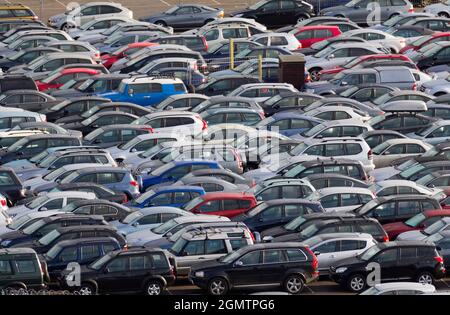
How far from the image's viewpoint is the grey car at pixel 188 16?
51.0 metres

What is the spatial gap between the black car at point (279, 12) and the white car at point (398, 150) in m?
19.5

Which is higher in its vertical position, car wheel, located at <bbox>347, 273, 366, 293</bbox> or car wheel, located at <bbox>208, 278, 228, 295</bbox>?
car wheel, located at <bbox>208, 278, 228, 295</bbox>

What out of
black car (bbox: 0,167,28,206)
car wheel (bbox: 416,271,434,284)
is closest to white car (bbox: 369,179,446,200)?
car wheel (bbox: 416,271,434,284)

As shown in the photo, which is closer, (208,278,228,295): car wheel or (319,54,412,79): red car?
(208,278,228,295): car wheel

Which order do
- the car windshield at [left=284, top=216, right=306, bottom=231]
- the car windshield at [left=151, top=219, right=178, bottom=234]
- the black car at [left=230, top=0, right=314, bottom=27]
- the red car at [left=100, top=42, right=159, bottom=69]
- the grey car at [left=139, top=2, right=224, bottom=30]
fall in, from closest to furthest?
the car windshield at [left=151, top=219, right=178, bottom=234] < the car windshield at [left=284, top=216, right=306, bottom=231] < the red car at [left=100, top=42, right=159, bottom=69] < the grey car at [left=139, top=2, right=224, bottom=30] < the black car at [left=230, top=0, right=314, bottom=27]

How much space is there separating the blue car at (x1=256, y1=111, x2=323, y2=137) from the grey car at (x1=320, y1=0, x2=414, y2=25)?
1756cm

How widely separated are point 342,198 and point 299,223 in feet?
8.73

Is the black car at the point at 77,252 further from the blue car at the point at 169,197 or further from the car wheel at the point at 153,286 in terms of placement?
the blue car at the point at 169,197

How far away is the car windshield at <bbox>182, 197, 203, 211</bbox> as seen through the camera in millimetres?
26709

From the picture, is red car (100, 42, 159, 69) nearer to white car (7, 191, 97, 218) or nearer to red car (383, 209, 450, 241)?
white car (7, 191, 97, 218)

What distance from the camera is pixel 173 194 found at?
2741cm

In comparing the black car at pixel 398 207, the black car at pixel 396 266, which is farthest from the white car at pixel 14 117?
the black car at pixel 396 266

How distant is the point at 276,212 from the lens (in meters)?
25.8
